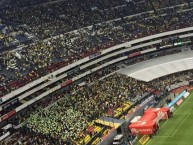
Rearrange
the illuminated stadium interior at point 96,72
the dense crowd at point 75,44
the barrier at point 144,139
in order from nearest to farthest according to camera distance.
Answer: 1. the barrier at point 144,139
2. the illuminated stadium interior at point 96,72
3. the dense crowd at point 75,44

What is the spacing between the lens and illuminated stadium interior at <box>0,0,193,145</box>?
58.6 meters

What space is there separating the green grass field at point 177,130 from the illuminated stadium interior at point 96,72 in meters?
0.15

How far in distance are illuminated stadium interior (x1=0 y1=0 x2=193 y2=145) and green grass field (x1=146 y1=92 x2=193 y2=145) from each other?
15 centimetres

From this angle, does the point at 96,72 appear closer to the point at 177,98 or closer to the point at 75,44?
the point at 75,44

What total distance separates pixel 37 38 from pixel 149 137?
3297 centimetres

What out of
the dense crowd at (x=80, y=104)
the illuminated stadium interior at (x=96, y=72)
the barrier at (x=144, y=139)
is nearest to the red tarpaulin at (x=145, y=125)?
the illuminated stadium interior at (x=96, y=72)

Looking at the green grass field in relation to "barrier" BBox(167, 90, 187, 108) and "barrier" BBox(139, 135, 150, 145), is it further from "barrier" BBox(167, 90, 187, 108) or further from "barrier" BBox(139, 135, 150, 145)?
"barrier" BBox(167, 90, 187, 108)

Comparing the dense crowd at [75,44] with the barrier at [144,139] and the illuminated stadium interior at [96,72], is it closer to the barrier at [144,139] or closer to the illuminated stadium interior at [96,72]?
the illuminated stadium interior at [96,72]

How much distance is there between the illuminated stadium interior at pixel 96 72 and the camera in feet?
Result: 192

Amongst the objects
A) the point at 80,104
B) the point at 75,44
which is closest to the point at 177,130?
the point at 80,104

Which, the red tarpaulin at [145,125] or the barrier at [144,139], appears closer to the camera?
the barrier at [144,139]

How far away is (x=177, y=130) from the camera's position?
5972 cm

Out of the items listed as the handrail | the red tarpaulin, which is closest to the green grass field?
the red tarpaulin

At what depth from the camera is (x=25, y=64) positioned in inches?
2751
